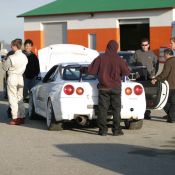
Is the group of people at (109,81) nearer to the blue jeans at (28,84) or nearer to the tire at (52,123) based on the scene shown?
the tire at (52,123)

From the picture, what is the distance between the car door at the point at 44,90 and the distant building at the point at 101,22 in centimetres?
2929

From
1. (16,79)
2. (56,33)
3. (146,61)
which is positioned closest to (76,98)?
(16,79)

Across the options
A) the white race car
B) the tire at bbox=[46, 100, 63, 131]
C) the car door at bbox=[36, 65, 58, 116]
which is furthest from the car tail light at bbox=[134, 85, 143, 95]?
the car door at bbox=[36, 65, 58, 116]

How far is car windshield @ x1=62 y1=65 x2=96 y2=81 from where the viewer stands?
40.4 ft

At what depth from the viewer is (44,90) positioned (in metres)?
13.2

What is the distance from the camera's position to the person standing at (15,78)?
13.2 m

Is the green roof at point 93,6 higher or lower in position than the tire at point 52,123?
higher

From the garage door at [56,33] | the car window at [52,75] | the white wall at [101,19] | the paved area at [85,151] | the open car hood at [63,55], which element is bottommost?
the paved area at [85,151]

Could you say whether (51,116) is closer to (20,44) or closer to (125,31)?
(20,44)

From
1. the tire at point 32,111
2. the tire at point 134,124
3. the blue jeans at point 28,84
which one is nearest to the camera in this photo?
the tire at point 134,124

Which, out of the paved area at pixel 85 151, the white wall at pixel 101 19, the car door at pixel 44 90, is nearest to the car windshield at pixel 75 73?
the car door at pixel 44 90

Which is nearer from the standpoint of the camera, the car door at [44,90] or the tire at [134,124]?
the tire at [134,124]

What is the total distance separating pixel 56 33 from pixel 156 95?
115 ft

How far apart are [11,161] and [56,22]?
39.5m
